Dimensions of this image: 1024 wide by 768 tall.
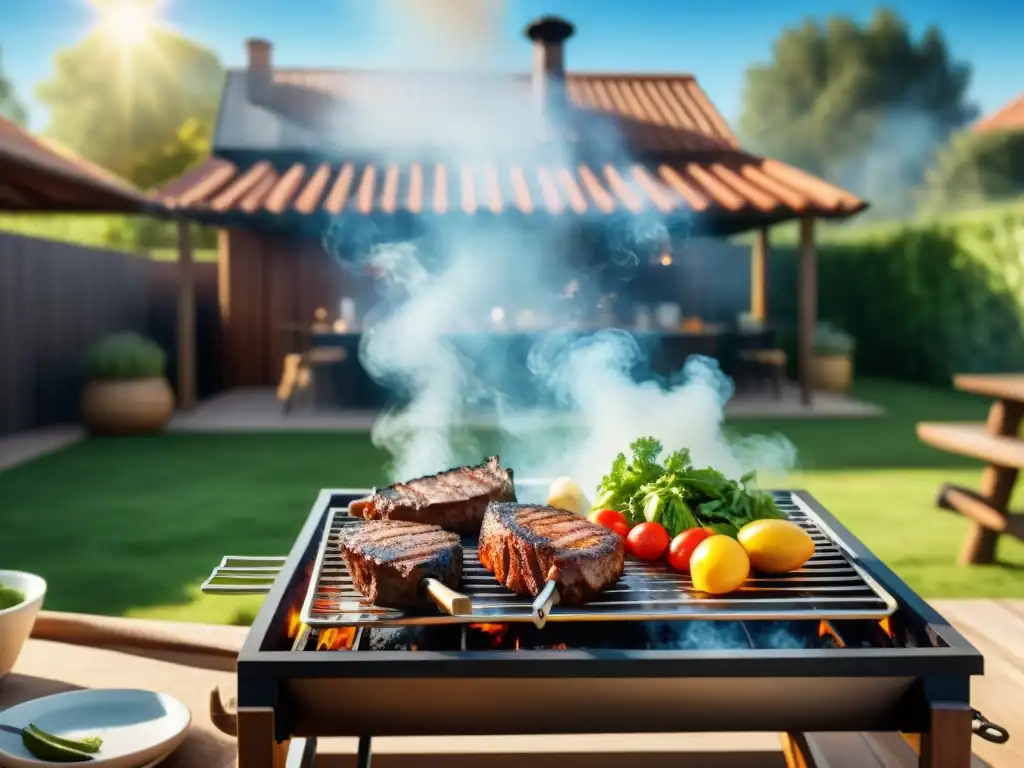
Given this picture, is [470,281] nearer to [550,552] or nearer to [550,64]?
[550,64]

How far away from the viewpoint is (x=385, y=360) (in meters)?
15.6

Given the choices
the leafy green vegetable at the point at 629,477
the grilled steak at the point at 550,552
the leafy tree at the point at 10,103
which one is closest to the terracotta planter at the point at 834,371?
the leafy green vegetable at the point at 629,477

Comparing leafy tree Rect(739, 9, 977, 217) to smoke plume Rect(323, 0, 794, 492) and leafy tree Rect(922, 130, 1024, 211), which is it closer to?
leafy tree Rect(922, 130, 1024, 211)

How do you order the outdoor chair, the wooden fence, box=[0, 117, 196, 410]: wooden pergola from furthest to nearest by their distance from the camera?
the outdoor chair, the wooden fence, box=[0, 117, 196, 410]: wooden pergola

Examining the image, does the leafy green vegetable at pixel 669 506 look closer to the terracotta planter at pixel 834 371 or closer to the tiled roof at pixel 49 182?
the tiled roof at pixel 49 182

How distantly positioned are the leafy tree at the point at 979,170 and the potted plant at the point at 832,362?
25.9 meters

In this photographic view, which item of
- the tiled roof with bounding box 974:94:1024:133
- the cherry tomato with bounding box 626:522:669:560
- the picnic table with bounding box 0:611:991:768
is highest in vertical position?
the tiled roof with bounding box 974:94:1024:133

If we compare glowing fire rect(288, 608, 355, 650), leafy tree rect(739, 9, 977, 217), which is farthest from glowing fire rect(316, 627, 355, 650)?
leafy tree rect(739, 9, 977, 217)

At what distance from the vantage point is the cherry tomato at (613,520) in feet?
9.85

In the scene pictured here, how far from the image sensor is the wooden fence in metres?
12.0

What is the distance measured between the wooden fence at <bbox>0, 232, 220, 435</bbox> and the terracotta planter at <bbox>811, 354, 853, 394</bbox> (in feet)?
35.7

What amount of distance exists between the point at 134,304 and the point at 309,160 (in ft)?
12.6

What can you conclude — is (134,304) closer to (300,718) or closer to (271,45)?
(271,45)

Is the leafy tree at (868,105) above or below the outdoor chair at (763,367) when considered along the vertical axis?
above
